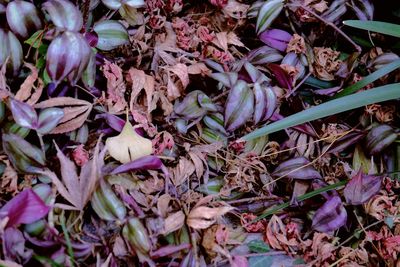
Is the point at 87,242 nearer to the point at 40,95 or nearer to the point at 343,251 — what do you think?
the point at 40,95

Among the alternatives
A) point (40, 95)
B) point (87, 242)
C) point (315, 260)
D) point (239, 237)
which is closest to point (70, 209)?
point (87, 242)

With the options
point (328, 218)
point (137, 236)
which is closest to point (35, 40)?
point (137, 236)

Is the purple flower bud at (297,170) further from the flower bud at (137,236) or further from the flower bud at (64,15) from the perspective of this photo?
the flower bud at (64,15)

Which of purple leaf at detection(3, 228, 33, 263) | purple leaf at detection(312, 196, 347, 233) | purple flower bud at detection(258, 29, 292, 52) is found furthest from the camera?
purple flower bud at detection(258, 29, 292, 52)

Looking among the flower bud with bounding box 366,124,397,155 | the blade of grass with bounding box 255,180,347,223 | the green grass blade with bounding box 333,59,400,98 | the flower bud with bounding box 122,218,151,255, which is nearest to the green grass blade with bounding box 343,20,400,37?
the green grass blade with bounding box 333,59,400,98

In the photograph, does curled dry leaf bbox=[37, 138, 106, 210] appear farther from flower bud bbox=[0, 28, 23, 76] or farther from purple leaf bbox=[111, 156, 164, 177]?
flower bud bbox=[0, 28, 23, 76]

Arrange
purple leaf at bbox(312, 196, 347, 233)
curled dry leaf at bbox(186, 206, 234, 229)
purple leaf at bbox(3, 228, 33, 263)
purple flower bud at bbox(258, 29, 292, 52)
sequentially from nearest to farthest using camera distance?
purple leaf at bbox(3, 228, 33, 263) → curled dry leaf at bbox(186, 206, 234, 229) → purple leaf at bbox(312, 196, 347, 233) → purple flower bud at bbox(258, 29, 292, 52)
